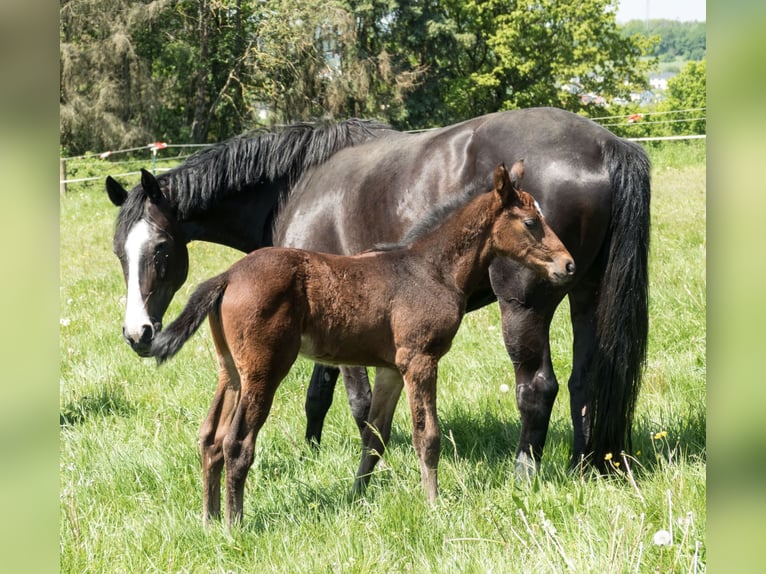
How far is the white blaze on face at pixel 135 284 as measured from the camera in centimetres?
371

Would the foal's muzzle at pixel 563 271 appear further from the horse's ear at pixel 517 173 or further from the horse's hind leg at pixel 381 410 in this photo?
the horse's hind leg at pixel 381 410

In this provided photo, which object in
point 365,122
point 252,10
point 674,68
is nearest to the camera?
point 365,122

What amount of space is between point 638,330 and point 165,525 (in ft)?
8.31

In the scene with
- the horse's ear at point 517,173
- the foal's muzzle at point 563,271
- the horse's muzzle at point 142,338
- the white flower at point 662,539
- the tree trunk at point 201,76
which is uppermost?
the tree trunk at point 201,76

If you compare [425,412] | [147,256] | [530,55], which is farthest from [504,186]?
[530,55]

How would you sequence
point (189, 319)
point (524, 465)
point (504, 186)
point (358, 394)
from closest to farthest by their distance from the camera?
point (189, 319) → point (504, 186) → point (524, 465) → point (358, 394)

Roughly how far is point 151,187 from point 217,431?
1.45m

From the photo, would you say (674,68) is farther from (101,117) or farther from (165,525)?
(165,525)

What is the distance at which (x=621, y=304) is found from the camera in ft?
13.1

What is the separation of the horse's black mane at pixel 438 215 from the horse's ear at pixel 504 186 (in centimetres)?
19

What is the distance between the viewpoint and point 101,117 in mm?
26531

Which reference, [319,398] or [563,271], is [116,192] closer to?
[319,398]

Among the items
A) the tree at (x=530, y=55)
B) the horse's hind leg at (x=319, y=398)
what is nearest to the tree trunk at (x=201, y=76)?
the tree at (x=530, y=55)
